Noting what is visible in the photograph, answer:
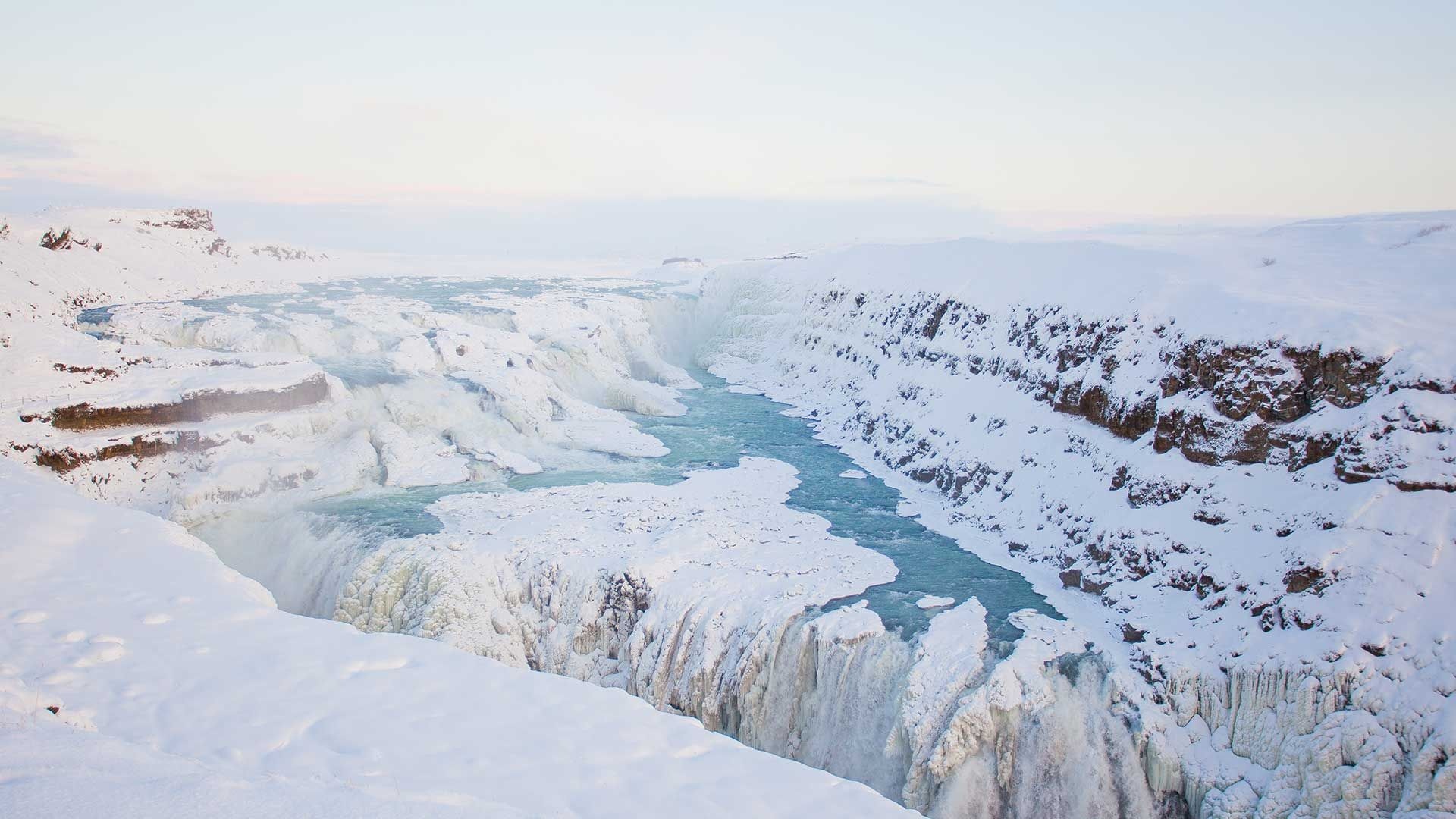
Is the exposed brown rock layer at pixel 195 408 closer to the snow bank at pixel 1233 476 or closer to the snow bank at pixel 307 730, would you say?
the snow bank at pixel 307 730

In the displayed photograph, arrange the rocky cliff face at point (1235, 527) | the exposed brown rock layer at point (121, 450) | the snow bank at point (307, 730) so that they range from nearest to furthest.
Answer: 1. the snow bank at point (307, 730)
2. the rocky cliff face at point (1235, 527)
3. the exposed brown rock layer at point (121, 450)

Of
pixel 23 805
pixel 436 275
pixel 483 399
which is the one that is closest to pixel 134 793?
pixel 23 805

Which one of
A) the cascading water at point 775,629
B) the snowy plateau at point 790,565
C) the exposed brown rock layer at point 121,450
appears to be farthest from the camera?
the exposed brown rock layer at point 121,450

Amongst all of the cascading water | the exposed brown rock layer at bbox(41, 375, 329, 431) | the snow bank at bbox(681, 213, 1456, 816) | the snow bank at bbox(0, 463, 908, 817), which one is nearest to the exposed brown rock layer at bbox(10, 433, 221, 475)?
the exposed brown rock layer at bbox(41, 375, 329, 431)

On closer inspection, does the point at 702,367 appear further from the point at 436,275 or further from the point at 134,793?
the point at 134,793

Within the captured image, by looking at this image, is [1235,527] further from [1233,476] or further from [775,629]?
[775,629]

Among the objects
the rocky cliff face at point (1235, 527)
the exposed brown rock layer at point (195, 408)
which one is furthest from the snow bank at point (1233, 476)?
the exposed brown rock layer at point (195, 408)

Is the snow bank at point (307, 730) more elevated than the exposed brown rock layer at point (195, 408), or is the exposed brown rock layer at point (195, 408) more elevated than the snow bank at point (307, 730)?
the snow bank at point (307, 730)
